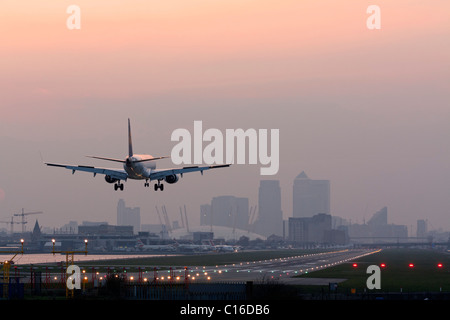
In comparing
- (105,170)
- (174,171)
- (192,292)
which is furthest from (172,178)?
(192,292)

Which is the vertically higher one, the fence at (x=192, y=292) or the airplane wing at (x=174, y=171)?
the airplane wing at (x=174, y=171)

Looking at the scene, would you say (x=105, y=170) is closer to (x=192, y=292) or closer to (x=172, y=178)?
(x=172, y=178)

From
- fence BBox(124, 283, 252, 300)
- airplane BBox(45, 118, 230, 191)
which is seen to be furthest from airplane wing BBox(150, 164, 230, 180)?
fence BBox(124, 283, 252, 300)

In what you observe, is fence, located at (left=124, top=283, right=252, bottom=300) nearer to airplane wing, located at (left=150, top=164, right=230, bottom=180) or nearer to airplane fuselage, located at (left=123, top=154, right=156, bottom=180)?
airplane fuselage, located at (left=123, top=154, right=156, bottom=180)

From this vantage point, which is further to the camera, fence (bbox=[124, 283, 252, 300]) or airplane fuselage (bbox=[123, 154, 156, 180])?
airplane fuselage (bbox=[123, 154, 156, 180])

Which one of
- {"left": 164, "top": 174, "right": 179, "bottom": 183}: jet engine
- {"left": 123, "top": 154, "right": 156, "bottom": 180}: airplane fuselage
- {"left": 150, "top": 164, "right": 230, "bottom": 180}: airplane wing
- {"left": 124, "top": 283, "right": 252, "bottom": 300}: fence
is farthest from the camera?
{"left": 164, "top": 174, "right": 179, "bottom": 183}: jet engine

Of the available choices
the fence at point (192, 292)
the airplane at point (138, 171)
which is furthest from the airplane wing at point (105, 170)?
the fence at point (192, 292)

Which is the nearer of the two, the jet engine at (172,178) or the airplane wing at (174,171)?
the airplane wing at (174,171)

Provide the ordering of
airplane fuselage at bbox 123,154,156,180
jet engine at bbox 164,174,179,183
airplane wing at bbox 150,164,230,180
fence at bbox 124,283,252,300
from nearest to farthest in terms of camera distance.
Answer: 1. fence at bbox 124,283,252,300
2. airplane fuselage at bbox 123,154,156,180
3. airplane wing at bbox 150,164,230,180
4. jet engine at bbox 164,174,179,183

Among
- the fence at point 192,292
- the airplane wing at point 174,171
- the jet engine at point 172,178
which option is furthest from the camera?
the jet engine at point 172,178

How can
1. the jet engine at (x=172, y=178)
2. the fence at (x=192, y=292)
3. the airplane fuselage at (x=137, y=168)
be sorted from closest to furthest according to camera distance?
the fence at (x=192, y=292) < the airplane fuselage at (x=137, y=168) < the jet engine at (x=172, y=178)

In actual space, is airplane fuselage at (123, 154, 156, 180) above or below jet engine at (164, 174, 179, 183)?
above

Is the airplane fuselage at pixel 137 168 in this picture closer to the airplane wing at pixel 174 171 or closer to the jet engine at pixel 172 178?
the airplane wing at pixel 174 171
